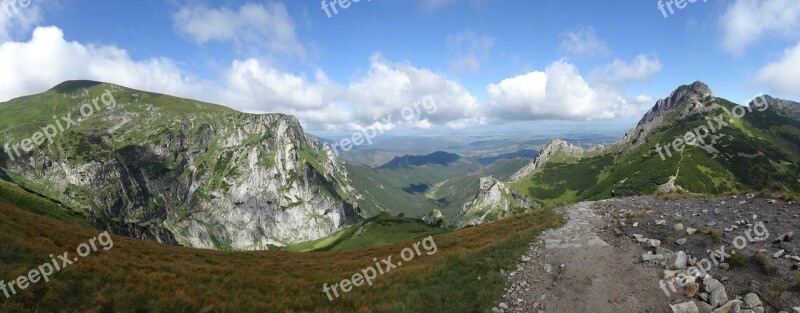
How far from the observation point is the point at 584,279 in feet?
50.5

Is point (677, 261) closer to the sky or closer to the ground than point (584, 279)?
closer to the sky

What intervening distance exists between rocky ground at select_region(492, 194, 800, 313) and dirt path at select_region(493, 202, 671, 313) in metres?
0.03

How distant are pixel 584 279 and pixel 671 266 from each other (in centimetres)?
353

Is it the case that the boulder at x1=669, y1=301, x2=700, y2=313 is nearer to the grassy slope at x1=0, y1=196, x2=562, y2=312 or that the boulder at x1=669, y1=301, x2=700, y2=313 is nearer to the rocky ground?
the rocky ground

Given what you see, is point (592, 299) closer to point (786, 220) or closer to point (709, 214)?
point (786, 220)

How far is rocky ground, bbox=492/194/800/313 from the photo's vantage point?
1247 centimetres

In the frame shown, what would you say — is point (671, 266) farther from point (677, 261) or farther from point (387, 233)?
point (387, 233)

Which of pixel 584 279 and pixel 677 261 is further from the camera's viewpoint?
pixel 584 279

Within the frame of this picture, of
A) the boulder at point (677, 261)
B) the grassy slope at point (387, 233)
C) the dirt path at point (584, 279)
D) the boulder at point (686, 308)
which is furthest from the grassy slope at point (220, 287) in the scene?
the grassy slope at point (387, 233)

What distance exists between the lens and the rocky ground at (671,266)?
12.5 meters

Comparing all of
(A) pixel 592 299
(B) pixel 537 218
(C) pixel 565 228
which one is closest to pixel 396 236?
(B) pixel 537 218

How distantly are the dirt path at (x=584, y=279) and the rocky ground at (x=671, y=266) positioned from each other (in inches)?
1.4

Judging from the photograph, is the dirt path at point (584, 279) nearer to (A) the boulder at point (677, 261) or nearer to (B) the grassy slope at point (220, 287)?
(A) the boulder at point (677, 261)

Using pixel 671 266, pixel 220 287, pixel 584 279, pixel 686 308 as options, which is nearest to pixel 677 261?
pixel 671 266
